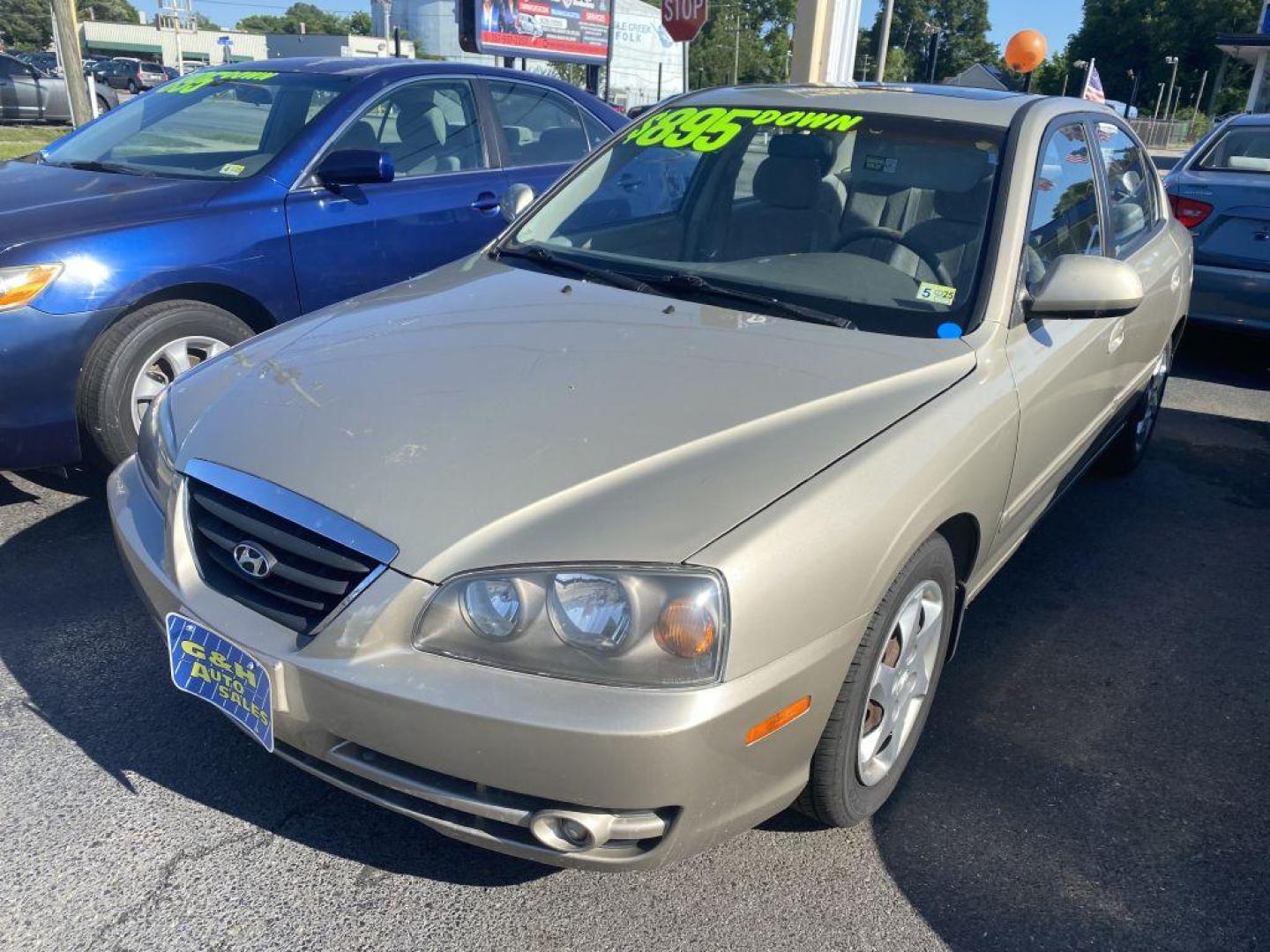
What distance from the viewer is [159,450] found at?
2.44m

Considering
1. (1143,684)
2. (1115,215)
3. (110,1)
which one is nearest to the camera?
(1143,684)

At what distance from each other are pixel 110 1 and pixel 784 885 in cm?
12051

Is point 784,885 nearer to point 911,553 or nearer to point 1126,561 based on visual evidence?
point 911,553

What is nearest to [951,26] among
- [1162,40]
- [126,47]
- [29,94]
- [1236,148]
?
[1162,40]

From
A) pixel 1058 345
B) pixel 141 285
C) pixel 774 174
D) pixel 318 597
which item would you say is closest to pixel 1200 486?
pixel 1058 345

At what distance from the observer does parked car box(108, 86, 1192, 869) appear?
5.98 ft

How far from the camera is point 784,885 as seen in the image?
226 centimetres

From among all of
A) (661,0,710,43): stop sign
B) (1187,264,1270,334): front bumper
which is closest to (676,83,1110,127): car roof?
(1187,264,1270,334): front bumper

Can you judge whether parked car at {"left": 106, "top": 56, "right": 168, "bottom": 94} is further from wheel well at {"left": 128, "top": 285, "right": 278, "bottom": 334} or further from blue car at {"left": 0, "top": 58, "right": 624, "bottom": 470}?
wheel well at {"left": 128, "top": 285, "right": 278, "bottom": 334}

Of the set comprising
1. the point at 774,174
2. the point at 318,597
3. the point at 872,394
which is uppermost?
the point at 774,174

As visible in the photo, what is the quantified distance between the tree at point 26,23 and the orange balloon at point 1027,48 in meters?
86.4

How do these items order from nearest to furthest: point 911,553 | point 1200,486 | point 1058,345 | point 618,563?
point 618,563 < point 911,553 < point 1058,345 < point 1200,486

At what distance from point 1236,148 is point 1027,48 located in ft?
25.7

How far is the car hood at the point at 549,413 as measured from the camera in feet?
6.28
